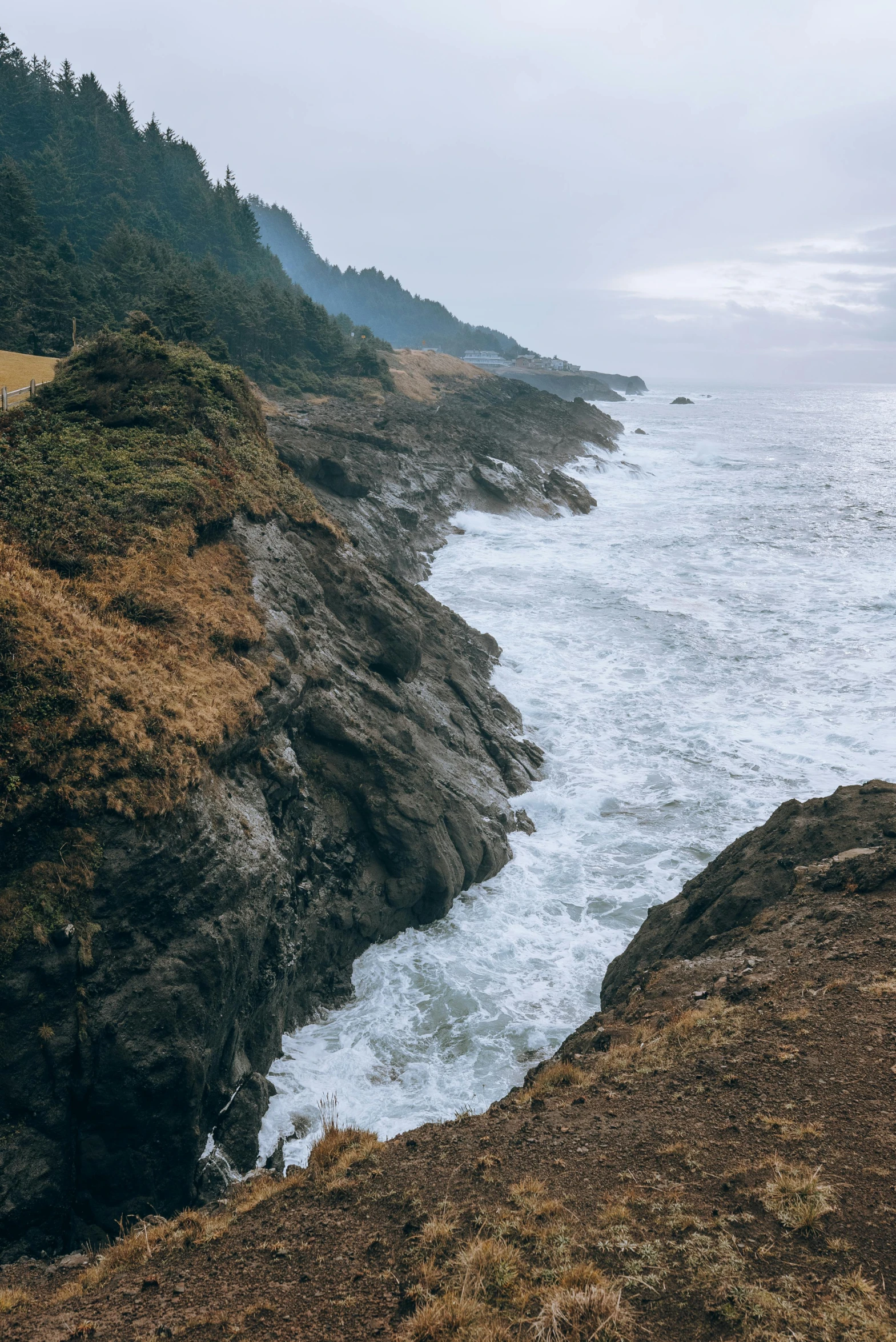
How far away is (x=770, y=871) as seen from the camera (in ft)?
42.1

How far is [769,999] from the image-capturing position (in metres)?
9.51

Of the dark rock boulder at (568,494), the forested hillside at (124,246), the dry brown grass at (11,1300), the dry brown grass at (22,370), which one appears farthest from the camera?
the dark rock boulder at (568,494)

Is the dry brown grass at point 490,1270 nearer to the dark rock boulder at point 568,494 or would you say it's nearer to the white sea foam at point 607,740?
the white sea foam at point 607,740

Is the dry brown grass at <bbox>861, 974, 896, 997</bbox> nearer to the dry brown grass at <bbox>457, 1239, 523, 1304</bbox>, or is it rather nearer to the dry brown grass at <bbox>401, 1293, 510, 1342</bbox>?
the dry brown grass at <bbox>457, 1239, 523, 1304</bbox>

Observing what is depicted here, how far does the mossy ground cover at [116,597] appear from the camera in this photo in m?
8.77

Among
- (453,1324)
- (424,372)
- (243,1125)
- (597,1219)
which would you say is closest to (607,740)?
(243,1125)

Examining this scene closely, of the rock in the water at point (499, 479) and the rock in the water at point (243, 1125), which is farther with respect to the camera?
the rock in the water at point (499, 479)

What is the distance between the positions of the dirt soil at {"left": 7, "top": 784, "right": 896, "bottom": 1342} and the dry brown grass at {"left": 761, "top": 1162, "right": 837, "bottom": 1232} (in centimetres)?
2

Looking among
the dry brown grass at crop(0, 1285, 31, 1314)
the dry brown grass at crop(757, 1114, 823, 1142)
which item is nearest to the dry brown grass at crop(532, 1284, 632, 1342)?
the dry brown grass at crop(757, 1114, 823, 1142)

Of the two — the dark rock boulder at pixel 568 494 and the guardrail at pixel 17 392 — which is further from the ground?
the dark rock boulder at pixel 568 494

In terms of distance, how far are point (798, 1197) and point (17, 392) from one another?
27203mm

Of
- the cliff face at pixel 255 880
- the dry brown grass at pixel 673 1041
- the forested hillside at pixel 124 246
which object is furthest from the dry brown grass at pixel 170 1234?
the forested hillside at pixel 124 246

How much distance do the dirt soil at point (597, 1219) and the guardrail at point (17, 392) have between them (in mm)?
17077

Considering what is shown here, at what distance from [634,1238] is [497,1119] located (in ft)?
8.85
